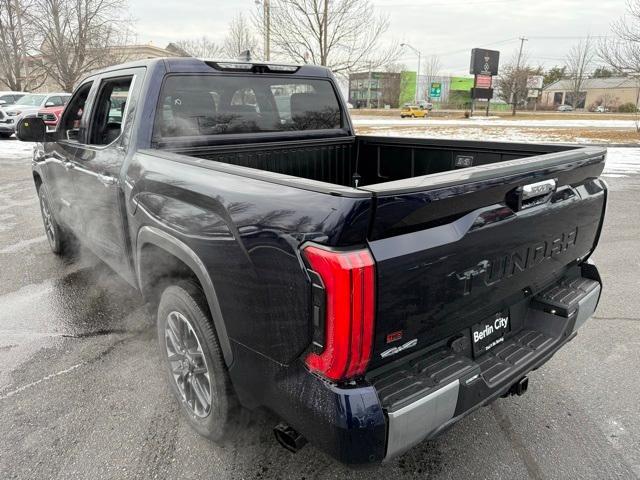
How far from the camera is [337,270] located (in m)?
1.50

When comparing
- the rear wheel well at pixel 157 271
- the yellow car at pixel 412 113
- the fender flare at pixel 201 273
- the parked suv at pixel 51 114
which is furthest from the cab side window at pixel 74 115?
the yellow car at pixel 412 113

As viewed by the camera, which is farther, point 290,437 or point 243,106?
point 243,106

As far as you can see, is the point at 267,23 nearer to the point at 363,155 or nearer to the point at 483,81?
the point at 363,155

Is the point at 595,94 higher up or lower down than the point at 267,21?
lower down

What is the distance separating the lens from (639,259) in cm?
518

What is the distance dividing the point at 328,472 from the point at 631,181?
10.1 meters

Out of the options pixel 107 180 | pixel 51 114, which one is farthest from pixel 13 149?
pixel 107 180

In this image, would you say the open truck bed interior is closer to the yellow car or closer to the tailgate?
the tailgate

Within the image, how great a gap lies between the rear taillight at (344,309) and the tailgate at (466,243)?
47 millimetres

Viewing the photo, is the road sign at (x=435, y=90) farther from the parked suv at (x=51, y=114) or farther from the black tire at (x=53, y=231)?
the black tire at (x=53, y=231)

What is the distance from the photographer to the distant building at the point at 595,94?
3189 inches

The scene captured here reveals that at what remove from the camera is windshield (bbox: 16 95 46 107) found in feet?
65.1

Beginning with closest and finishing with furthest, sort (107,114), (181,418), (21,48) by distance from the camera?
(181,418)
(107,114)
(21,48)

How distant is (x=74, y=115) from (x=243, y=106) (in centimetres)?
175
